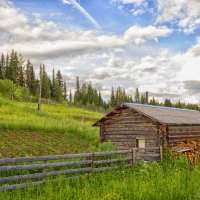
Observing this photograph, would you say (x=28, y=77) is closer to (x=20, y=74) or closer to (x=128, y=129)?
(x=20, y=74)

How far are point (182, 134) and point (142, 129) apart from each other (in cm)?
365

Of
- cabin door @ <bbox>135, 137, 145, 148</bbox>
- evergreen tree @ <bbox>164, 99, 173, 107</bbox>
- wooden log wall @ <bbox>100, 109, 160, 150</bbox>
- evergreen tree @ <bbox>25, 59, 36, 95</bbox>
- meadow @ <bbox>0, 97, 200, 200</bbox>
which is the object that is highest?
evergreen tree @ <bbox>25, 59, 36, 95</bbox>

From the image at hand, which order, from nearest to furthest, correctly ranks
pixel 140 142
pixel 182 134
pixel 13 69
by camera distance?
pixel 140 142, pixel 182 134, pixel 13 69

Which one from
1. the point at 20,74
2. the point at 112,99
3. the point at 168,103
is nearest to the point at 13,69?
the point at 20,74

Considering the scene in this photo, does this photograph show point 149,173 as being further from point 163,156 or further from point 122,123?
point 122,123

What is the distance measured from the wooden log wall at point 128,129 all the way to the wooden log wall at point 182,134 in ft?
3.79

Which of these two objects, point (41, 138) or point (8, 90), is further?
point (8, 90)

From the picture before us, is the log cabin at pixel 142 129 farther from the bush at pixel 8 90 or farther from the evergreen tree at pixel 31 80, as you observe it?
the evergreen tree at pixel 31 80

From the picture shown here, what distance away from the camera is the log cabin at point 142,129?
22703 mm

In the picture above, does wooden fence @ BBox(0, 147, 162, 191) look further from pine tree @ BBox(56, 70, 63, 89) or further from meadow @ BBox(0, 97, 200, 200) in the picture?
pine tree @ BBox(56, 70, 63, 89)

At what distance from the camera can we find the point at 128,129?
80.3ft

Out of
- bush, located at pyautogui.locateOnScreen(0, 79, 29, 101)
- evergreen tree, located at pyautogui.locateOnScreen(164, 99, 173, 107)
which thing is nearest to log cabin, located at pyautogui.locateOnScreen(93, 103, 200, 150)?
bush, located at pyautogui.locateOnScreen(0, 79, 29, 101)

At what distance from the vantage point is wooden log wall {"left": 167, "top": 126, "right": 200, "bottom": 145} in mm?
23188

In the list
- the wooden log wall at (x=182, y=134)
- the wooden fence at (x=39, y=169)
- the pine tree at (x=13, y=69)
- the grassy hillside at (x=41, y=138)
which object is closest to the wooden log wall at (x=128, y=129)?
the wooden log wall at (x=182, y=134)
